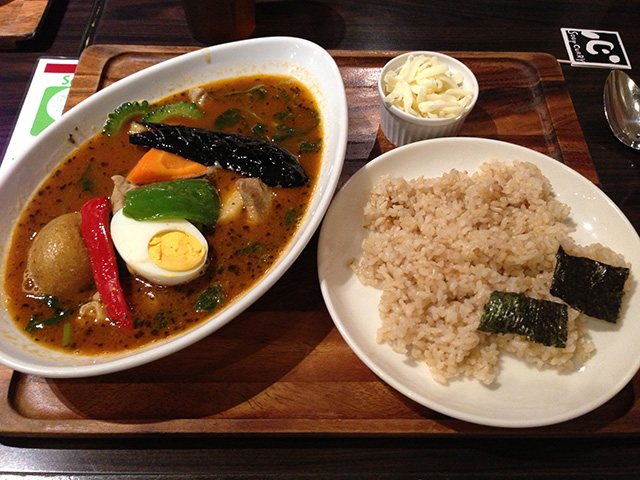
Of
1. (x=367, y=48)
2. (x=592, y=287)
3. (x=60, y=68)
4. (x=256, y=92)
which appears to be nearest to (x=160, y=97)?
(x=256, y=92)

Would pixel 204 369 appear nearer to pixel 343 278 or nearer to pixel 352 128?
pixel 343 278

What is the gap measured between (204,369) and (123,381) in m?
0.36

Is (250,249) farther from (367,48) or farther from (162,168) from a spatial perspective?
(367,48)

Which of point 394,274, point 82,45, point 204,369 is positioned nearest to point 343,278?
point 394,274

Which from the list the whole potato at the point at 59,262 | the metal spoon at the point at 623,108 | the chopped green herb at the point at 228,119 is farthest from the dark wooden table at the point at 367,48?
the chopped green herb at the point at 228,119

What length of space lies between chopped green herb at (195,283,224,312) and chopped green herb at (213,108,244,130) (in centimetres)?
104

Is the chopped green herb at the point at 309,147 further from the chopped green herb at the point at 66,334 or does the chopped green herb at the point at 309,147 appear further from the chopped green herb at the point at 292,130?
the chopped green herb at the point at 66,334

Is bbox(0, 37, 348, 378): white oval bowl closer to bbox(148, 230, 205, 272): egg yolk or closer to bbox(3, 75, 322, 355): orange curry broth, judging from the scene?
bbox(3, 75, 322, 355): orange curry broth

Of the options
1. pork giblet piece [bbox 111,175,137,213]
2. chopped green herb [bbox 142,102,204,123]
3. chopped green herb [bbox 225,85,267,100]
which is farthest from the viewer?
chopped green herb [bbox 225,85,267,100]

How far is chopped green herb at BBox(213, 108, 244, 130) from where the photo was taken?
8.45 feet

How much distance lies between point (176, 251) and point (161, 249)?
7 centimetres

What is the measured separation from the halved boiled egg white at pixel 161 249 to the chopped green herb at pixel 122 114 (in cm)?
72

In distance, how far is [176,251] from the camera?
202 centimetres

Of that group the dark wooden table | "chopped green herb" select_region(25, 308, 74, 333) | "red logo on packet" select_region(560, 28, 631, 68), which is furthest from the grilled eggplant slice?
"red logo on packet" select_region(560, 28, 631, 68)
